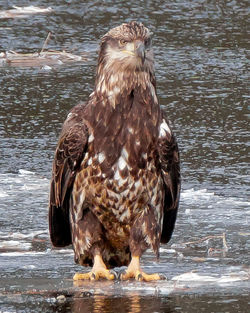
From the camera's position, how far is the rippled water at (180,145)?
17.1 ft

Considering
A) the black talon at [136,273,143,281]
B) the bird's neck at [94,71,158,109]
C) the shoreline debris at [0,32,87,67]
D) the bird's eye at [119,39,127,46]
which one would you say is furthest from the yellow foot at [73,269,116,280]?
the shoreline debris at [0,32,87,67]

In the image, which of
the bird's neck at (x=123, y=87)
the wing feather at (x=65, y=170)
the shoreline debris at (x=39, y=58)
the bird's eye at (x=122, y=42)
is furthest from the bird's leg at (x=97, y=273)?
the shoreline debris at (x=39, y=58)

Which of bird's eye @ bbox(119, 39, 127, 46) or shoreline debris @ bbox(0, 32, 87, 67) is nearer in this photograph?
bird's eye @ bbox(119, 39, 127, 46)

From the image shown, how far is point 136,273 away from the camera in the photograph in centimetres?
575

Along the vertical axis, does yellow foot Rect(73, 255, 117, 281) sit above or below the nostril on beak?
below

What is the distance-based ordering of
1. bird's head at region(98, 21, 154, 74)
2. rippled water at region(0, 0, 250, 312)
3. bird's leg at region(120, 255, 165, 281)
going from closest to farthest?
rippled water at region(0, 0, 250, 312), bird's leg at region(120, 255, 165, 281), bird's head at region(98, 21, 154, 74)

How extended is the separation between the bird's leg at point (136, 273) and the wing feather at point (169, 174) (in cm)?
40

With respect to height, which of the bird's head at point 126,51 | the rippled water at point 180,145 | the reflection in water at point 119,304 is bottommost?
the rippled water at point 180,145

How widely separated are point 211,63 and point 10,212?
3.76 m

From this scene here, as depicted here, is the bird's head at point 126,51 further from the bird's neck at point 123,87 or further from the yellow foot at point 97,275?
the yellow foot at point 97,275

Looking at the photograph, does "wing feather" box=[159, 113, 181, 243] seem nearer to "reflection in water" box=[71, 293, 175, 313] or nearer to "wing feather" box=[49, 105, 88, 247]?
"wing feather" box=[49, 105, 88, 247]

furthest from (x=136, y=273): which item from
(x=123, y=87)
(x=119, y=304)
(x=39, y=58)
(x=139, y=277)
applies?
(x=39, y=58)

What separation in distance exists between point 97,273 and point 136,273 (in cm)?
21

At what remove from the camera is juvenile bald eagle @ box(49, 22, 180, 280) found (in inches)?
227
